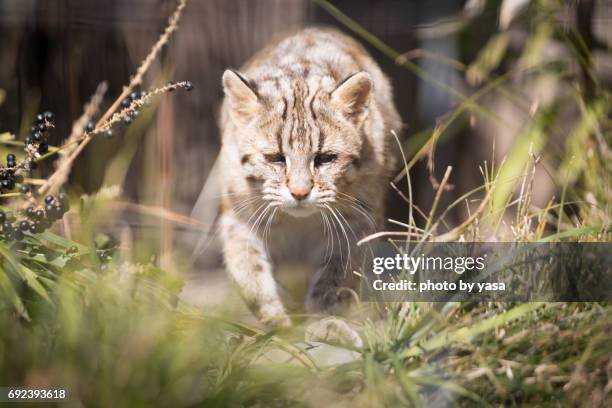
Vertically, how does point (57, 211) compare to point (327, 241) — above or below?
above

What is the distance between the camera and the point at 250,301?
2701 millimetres

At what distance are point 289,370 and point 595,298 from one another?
1.04 m

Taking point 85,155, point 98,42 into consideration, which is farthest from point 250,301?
point 98,42

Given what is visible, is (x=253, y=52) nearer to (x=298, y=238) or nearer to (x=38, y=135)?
(x=298, y=238)

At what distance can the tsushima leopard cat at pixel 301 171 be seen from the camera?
8.55 ft

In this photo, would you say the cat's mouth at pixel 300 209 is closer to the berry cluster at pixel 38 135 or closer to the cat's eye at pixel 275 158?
the cat's eye at pixel 275 158

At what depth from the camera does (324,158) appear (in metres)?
2.65

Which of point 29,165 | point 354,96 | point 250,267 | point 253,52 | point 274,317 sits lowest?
point 274,317

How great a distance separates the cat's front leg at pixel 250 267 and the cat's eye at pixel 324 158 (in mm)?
438

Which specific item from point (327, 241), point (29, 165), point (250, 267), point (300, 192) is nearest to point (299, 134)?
point (300, 192)

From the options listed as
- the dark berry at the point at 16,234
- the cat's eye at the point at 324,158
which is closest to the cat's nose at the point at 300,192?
the cat's eye at the point at 324,158

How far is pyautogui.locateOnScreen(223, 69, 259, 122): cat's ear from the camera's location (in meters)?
2.62

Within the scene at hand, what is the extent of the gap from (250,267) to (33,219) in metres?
0.90

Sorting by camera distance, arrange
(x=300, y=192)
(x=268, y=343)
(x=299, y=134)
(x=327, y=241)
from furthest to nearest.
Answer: (x=327, y=241), (x=299, y=134), (x=300, y=192), (x=268, y=343)
